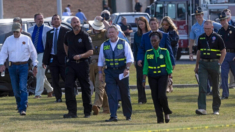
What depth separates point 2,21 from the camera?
17891 millimetres

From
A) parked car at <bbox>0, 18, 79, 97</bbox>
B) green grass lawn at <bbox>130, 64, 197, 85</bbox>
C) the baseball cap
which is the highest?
the baseball cap

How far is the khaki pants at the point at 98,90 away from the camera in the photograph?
12.1 m

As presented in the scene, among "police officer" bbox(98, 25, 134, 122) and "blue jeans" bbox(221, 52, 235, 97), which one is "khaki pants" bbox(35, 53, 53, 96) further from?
"blue jeans" bbox(221, 52, 235, 97)

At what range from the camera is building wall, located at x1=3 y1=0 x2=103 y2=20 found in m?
39.1

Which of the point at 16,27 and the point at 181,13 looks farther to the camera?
the point at 181,13

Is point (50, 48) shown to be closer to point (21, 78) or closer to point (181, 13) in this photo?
point (21, 78)

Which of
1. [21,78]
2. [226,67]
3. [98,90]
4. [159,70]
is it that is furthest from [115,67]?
[226,67]

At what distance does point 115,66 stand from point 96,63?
1.25 m

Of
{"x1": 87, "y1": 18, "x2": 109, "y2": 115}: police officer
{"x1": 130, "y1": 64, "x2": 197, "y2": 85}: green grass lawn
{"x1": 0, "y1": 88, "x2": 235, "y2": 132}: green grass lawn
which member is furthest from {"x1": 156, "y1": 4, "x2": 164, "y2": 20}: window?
{"x1": 87, "y1": 18, "x2": 109, "y2": 115}: police officer

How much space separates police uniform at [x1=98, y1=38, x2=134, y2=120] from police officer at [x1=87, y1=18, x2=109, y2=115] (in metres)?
0.84

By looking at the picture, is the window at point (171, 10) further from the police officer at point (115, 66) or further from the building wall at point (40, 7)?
the police officer at point (115, 66)

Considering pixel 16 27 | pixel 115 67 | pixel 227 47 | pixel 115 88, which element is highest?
pixel 16 27

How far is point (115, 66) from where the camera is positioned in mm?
11133

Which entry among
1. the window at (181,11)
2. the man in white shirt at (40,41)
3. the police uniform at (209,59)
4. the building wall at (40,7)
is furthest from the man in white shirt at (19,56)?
the building wall at (40,7)
